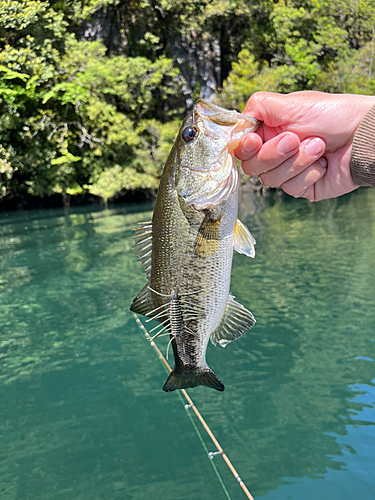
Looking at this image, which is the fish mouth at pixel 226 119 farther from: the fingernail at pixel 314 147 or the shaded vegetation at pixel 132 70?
the shaded vegetation at pixel 132 70

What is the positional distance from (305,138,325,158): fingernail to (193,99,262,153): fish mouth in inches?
14.4

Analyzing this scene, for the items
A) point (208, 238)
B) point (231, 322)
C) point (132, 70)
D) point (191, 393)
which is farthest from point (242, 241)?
point (132, 70)

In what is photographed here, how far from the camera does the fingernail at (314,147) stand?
234 cm

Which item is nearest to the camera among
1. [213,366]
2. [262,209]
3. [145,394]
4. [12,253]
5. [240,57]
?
[145,394]

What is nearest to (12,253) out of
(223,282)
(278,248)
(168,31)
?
(278,248)

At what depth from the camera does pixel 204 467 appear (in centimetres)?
440

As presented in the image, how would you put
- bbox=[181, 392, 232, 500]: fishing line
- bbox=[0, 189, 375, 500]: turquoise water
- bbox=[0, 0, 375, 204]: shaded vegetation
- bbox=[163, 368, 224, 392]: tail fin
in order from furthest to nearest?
bbox=[0, 0, 375, 204]: shaded vegetation < bbox=[0, 189, 375, 500]: turquoise water < bbox=[181, 392, 232, 500]: fishing line < bbox=[163, 368, 224, 392]: tail fin

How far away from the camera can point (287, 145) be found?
7.45 ft

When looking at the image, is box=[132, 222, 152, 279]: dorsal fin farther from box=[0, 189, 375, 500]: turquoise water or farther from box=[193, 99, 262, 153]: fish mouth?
box=[0, 189, 375, 500]: turquoise water

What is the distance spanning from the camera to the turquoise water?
4.29 m

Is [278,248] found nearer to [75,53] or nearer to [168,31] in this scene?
[75,53]

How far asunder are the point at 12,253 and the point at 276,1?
28.0 metres

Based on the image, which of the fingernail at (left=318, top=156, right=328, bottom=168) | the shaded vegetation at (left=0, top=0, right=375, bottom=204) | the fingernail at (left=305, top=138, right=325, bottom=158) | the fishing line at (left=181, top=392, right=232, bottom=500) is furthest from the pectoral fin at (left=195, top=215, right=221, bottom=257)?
the shaded vegetation at (left=0, top=0, right=375, bottom=204)

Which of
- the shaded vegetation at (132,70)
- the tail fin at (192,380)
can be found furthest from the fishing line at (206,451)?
the shaded vegetation at (132,70)
